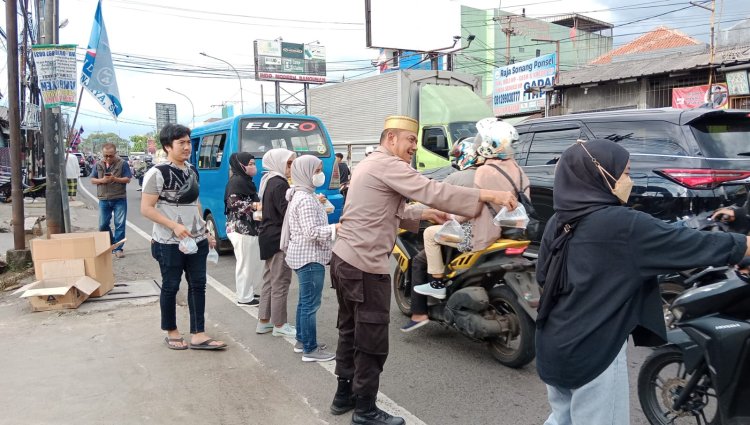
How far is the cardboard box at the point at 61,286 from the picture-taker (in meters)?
5.61

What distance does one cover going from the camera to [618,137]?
5.62 metres

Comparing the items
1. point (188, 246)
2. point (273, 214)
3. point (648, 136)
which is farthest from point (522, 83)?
point (188, 246)

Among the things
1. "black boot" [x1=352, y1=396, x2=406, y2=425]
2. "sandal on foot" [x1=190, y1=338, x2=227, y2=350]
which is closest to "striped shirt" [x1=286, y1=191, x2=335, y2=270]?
"sandal on foot" [x1=190, y1=338, x2=227, y2=350]

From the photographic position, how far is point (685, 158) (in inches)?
190

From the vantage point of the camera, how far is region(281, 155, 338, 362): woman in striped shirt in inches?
165

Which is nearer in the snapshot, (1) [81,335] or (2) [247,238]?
(1) [81,335]

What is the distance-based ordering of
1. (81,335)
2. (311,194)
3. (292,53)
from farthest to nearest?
(292,53) → (81,335) → (311,194)

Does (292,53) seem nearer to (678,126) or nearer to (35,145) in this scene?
(35,145)

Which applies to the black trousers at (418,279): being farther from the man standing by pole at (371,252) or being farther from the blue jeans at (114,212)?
the blue jeans at (114,212)

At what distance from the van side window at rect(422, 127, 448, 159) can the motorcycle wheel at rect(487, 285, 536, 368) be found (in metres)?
8.46

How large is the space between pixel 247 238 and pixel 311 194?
1.79 metres

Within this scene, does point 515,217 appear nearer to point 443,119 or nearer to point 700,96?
point 443,119

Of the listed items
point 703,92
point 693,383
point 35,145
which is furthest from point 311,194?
point 35,145

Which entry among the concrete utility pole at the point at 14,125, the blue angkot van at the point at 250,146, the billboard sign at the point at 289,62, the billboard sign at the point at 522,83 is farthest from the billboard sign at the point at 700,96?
the billboard sign at the point at 289,62
